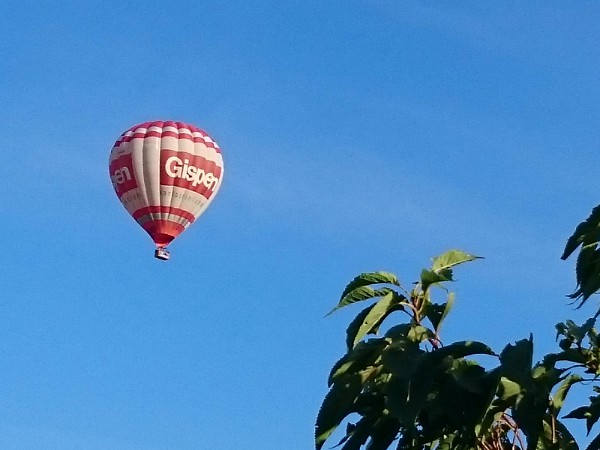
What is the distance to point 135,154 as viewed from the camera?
184 feet

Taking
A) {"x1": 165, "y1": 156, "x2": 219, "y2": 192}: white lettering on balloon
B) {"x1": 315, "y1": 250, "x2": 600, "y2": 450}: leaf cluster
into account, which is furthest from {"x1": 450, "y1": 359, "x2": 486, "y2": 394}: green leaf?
{"x1": 165, "y1": 156, "x2": 219, "y2": 192}: white lettering on balloon

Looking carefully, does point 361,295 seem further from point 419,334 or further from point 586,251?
point 586,251

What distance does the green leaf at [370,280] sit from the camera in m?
4.40

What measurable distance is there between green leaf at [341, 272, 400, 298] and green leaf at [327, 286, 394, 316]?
0.01 metres

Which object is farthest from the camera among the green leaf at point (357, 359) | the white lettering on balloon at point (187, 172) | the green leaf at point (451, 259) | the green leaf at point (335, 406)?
the white lettering on balloon at point (187, 172)

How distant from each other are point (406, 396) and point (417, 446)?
516mm

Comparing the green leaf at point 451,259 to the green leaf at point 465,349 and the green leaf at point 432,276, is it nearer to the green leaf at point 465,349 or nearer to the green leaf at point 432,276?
the green leaf at point 432,276

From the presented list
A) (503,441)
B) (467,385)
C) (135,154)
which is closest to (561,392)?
(503,441)

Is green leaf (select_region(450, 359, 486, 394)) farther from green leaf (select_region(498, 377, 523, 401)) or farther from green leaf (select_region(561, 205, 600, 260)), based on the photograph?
green leaf (select_region(561, 205, 600, 260))

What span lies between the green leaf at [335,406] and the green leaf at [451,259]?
54 centimetres

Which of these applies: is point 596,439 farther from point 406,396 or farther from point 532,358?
point 406,396

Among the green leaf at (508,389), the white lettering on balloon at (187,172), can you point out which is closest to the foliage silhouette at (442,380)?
the green leaf at (508,389)

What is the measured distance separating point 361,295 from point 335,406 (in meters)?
0.47

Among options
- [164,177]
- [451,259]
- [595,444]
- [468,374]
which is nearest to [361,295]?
[451,259]
